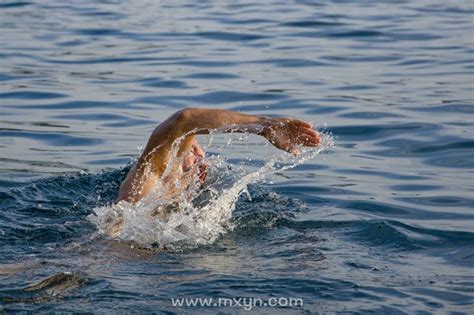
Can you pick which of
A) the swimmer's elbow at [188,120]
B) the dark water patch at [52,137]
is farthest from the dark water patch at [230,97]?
the swimmer's elbow at [188,120]

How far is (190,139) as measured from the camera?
24.2 ft

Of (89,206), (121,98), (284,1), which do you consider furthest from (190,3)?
(89,206)

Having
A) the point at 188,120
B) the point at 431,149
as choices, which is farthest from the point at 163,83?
the point at 188,120

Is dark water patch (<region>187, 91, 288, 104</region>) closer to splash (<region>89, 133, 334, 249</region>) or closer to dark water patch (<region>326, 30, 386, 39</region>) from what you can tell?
splash (<region>89, 133, 334, 249</region>)

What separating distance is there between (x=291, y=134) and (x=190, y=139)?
33.9 inches

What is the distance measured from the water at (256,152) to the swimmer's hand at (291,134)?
2.31 feet

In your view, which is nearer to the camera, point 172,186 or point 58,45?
point 172,186

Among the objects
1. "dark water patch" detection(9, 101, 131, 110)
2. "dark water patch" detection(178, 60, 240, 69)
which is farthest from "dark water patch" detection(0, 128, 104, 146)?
"dark water patch" detection(178, 60, 240, 69)

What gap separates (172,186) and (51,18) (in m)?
11.6

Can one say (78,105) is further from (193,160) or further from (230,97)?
(193,160)

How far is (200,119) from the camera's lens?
711 cm

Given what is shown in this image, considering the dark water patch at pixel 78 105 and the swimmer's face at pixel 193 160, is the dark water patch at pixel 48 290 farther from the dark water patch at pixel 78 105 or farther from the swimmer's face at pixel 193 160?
the dark water patch at pixel 78 105

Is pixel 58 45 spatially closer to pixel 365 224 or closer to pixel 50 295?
pixel 365 224

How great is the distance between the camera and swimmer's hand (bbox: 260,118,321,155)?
6.78m
